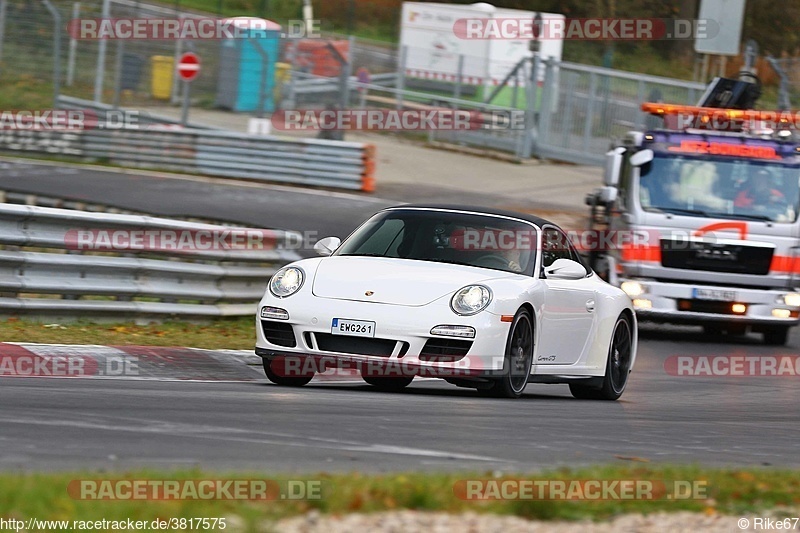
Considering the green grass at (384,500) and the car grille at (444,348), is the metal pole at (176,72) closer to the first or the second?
the car grille at (444,348)

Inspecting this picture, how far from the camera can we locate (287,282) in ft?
32.0

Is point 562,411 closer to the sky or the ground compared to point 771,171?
closer to the ground

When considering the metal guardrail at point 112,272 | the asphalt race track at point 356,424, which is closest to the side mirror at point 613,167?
the asphalt race track at point 356,424

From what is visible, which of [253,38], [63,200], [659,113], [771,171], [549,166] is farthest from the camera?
[549,166]

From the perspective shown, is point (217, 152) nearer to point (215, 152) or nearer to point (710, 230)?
point (215, 152)

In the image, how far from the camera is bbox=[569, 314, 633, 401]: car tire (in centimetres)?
1146

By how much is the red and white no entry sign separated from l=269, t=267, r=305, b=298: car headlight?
21712 mm

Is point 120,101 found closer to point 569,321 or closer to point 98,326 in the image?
point 98,326

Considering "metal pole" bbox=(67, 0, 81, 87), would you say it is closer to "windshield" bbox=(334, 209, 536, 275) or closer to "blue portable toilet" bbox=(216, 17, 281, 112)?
"blue portable toilet" bbox=(216, 17, 281, 112)

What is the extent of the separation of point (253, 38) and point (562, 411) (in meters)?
22.2

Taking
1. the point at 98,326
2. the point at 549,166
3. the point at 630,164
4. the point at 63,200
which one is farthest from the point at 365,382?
the point at 549,166

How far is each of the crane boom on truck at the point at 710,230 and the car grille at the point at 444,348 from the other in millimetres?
7638

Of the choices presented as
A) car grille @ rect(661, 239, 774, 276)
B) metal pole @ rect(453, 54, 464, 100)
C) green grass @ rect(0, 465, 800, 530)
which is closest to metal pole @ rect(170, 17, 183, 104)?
metal pole @ rect(453, 54, 464, 100)

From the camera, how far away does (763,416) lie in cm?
1082
